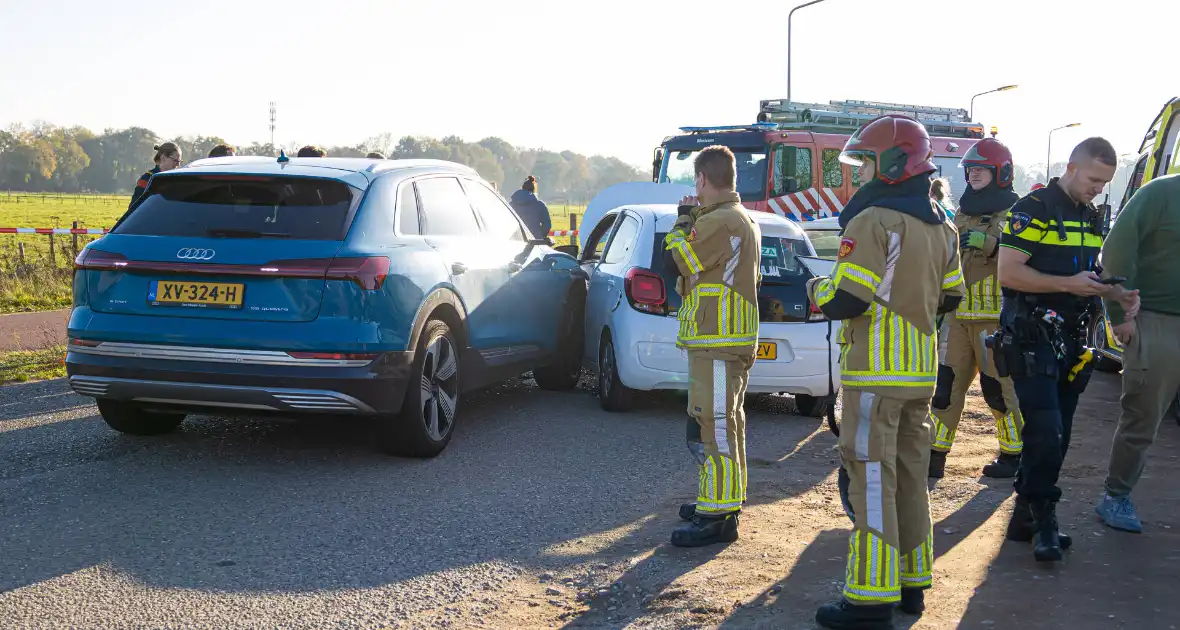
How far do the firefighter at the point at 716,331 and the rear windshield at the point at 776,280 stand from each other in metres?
2.78

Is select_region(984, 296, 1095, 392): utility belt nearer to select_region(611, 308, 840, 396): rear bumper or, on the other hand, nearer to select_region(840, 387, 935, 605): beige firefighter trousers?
select_region(840, 387, 935, 605): beige firefighter trousers

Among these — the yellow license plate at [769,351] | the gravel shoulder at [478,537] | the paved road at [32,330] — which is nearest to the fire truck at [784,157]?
the paved road at [32,330]

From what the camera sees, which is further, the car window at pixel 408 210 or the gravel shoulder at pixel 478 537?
the car window at pixel 408 210

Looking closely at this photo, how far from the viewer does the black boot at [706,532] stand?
5.18 m

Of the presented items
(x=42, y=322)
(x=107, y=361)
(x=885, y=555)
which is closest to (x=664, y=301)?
(x=107, y=361)

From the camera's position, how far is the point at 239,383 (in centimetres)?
609

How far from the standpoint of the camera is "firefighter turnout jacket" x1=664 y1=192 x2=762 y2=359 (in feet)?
17.2

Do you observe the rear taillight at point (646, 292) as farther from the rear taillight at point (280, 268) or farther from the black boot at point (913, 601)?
the black boot at point (913, 601)

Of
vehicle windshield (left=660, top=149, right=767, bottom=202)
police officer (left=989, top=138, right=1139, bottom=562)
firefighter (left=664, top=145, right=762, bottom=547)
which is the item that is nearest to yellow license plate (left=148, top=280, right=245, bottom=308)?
firefighter (left=664, top=145, right=762, bottom=547)

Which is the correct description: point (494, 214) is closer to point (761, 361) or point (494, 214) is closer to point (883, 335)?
point (761, 361)

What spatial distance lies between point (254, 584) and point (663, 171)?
15121mm

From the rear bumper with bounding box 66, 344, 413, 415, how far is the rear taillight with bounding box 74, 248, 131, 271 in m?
0.45

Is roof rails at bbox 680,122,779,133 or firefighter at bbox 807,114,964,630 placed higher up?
roof rails at bbox 680,122,779,133

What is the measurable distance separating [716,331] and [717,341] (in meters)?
0.05
